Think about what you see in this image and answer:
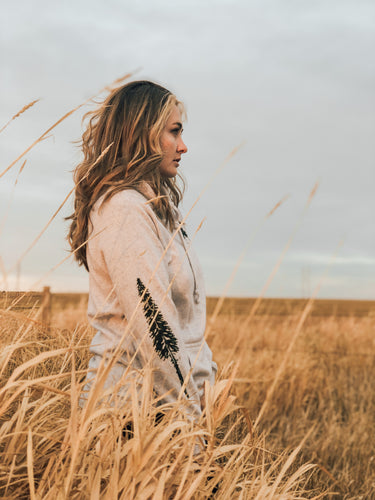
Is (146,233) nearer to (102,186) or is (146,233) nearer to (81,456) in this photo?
(102,186)

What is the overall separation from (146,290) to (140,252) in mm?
140

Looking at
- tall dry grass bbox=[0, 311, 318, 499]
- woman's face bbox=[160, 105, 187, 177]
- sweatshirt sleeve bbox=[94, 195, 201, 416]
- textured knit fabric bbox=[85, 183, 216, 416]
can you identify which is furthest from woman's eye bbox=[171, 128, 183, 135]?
tall dry grass bbox=[0, 311, 318, 499]

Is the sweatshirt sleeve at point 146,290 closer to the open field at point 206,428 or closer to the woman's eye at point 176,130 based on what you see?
the open field at point 206,428

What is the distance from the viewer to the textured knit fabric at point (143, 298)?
169 cm

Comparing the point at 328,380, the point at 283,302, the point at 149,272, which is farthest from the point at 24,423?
the point at 283,302

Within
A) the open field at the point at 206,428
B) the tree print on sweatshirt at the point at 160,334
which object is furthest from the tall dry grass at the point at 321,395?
A: the tree print on sweatshirt at the point at 160,334

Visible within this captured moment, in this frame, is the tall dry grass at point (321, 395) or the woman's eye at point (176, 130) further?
the tall dry grass at point (321, 395)

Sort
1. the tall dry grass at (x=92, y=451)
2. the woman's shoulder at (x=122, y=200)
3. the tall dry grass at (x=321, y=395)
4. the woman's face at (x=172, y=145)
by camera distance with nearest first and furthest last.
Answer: the tall dry grass at (x=92, y=451) < the woman's shoulder at (x=122, y=200) < the woman's face at (x=172, y=145) < the tall dry grass at (x=321, y=395)

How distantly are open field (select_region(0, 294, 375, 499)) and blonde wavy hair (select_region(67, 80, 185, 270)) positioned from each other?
1.50 feet

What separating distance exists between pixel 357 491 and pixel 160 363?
8.70 ft

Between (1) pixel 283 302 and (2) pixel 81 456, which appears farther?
(1) pixel 283 302

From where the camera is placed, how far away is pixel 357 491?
12.0ft

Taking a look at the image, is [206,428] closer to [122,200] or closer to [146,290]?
[146,290]

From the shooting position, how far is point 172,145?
2172 millimetres
